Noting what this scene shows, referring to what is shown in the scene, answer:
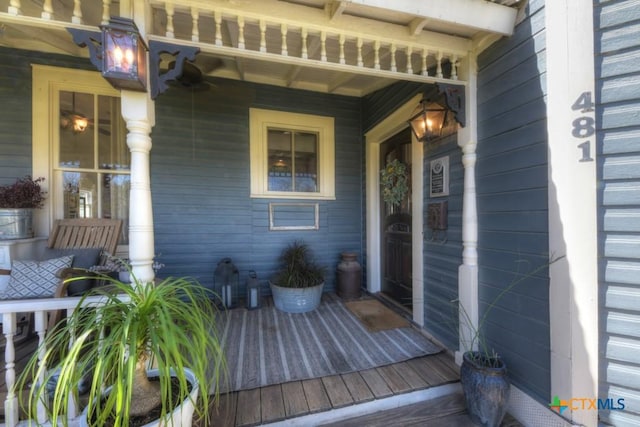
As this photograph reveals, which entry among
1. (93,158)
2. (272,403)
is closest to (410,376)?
(272,403)

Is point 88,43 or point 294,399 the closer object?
point 88,43

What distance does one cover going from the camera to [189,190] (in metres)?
3.25

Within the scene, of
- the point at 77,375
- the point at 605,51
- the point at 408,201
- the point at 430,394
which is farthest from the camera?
the point at 408,201

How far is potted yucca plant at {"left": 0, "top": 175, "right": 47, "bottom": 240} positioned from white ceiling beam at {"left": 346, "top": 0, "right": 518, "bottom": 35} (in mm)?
3626

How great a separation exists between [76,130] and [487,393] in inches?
178

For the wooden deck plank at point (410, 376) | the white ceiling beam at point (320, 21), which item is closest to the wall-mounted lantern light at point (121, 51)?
the white ceiling beam at point (320, 21)

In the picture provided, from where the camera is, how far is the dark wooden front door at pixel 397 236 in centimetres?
312

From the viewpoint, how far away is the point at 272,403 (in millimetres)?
1624

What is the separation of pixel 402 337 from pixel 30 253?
152 inches

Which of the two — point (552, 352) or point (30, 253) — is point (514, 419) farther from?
point (30, 253)

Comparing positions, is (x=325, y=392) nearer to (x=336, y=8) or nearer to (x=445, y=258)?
(x=445, y=258)

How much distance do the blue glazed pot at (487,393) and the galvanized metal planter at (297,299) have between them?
180 cm

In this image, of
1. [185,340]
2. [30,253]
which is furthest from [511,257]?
[30,253]

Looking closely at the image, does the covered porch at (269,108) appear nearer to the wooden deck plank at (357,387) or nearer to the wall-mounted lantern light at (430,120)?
the wooden deck plank at (357,387)
